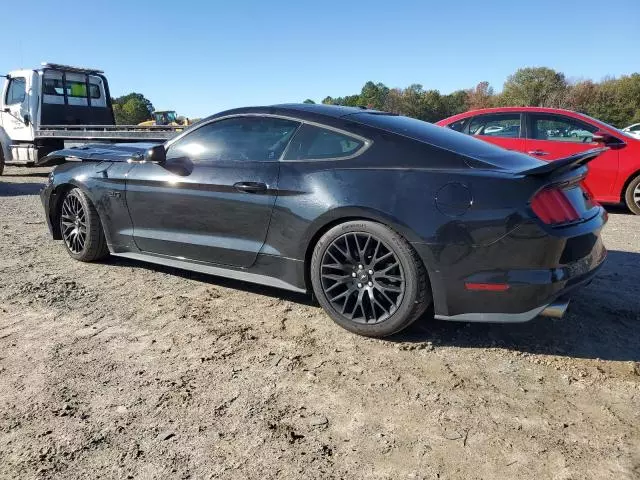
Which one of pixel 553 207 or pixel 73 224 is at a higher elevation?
pixel 553 207

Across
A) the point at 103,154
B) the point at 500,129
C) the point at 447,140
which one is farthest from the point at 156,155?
the point at 500,129

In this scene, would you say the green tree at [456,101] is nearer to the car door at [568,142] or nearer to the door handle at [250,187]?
the car door at [568,142]

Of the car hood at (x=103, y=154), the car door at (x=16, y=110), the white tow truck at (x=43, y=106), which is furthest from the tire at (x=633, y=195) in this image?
the car door at (x=16, y=110)

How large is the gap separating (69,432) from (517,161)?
9.37 feet

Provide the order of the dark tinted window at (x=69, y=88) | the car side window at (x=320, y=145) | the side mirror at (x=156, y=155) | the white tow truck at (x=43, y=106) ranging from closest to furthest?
the car side window at (x=320, y=145) < the side mirror at (x=156, y=155) < the white tow truck at (x=43, y=106) < the dark tinted window at (x=69, y=88)

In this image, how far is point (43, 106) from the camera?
1198 cm

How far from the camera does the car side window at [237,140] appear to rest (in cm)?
362

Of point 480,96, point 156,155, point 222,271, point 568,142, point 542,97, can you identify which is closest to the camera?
point 222,271

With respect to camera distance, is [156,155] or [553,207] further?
[156,155]

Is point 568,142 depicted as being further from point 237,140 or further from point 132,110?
point 132,110

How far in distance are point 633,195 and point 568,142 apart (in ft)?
4.11

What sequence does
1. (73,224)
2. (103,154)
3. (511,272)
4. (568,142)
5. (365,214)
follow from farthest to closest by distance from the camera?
1. (568,142)
2. (73,224)
3. (103,154)
4. (365,214)
5. (511,272)

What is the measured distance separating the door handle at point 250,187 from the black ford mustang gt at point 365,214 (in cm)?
1

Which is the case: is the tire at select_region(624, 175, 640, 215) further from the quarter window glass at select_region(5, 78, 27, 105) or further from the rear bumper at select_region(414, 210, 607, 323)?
the quarter window glass at select_region(5, 78, 27, 105)
